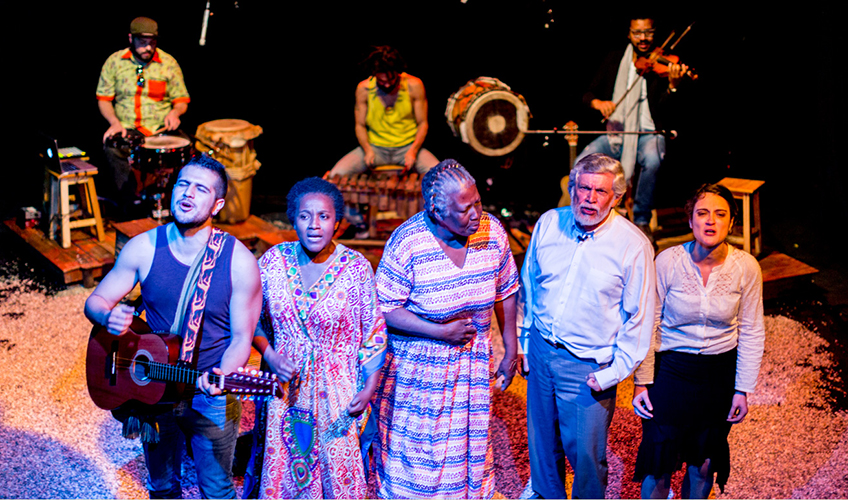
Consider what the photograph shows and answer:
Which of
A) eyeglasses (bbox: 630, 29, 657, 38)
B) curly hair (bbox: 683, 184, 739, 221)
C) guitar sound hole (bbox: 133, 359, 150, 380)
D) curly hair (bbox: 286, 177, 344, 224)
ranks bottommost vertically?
guitar sound hole (bbox: 133, 359, 150, 380)

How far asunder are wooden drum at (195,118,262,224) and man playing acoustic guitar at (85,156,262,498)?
440 centimetres

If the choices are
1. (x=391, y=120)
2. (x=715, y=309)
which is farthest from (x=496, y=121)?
(x=715, y=309)

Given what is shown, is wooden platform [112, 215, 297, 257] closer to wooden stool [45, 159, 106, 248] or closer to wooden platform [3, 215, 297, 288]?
wooden platform [3, 215, 297, 288]

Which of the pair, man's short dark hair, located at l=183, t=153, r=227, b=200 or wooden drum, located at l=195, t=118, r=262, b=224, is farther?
wooden drum, located at l=195, t=118, r=262, b=224

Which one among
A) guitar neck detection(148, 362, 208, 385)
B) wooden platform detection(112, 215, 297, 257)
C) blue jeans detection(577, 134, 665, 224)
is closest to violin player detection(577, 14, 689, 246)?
blue jeans detection(577, 134, 665, 224)

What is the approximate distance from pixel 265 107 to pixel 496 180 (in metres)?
2.84

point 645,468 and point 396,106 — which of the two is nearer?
point 645,468

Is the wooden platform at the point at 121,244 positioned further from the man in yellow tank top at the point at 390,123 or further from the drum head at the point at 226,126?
the drum head at the point at 226,126

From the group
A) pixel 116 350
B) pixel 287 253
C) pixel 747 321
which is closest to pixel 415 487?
pixel 287 253

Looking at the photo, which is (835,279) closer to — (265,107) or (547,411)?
(547,411)

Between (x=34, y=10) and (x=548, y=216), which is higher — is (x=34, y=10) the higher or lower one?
the higher one

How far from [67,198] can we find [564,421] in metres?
5.33

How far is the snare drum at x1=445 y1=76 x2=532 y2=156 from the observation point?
22.8ft

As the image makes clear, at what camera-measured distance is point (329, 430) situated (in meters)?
3.49
